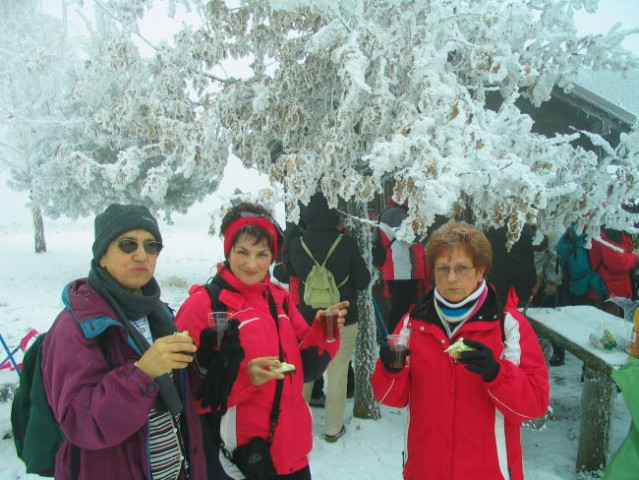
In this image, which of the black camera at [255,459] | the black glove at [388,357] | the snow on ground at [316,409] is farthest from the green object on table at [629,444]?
the snow on ground at [316,409]

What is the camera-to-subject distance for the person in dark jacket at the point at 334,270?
4.12 m

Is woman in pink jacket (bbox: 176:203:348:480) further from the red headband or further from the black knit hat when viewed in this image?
the black knit hat

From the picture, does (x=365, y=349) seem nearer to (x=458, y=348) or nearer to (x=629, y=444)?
(x=629, y=444)

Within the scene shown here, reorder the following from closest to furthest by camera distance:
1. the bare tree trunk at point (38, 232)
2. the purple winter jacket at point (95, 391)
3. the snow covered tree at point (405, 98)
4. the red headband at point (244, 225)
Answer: the purple winter jacket at point (95, 391)
the red headband at point (244, 225)
the snow covered tree at point (405, 98)
the bare tree trunk at point (38, 232)

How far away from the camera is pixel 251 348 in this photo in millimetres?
2164

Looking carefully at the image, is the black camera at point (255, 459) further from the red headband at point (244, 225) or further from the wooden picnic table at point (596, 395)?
the wooden picnic table at point (596, 395)

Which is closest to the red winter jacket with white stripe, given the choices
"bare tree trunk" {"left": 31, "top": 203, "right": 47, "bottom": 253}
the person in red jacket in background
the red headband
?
the red headband

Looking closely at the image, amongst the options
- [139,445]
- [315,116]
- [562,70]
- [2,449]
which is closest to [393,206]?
[315,116]

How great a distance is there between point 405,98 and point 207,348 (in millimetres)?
2584

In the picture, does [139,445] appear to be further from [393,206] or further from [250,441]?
[393,206]

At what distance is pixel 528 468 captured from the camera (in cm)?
390

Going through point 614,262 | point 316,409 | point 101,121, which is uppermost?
point 101,121

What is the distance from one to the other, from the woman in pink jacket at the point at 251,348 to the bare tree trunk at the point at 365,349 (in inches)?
94.7

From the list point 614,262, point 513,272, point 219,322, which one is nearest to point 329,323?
point 219,322
